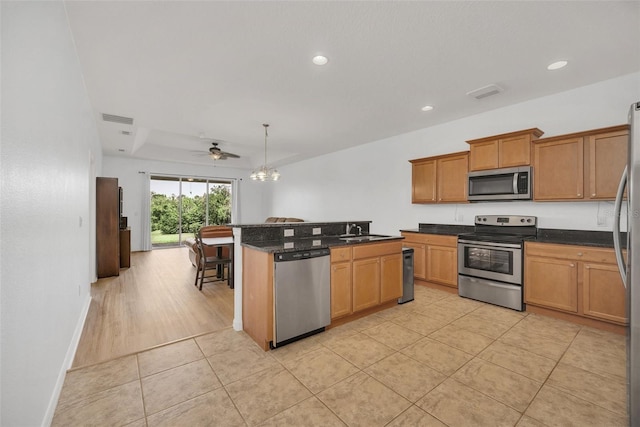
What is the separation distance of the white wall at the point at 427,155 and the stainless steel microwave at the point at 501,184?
32cm

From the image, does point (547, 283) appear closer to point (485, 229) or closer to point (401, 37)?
point (485, 229)

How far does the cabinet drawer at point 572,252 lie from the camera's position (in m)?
2.89

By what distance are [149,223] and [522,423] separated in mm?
9432

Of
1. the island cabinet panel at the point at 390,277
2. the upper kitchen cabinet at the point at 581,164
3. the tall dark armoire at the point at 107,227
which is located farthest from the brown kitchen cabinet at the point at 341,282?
the tall dark armoire at the point at 107,227

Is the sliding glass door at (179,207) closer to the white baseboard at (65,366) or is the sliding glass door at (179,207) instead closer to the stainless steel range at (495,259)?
the white baseboard at (65,366)

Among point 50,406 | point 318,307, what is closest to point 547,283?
point 318,307

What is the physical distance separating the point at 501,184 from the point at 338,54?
116 inches

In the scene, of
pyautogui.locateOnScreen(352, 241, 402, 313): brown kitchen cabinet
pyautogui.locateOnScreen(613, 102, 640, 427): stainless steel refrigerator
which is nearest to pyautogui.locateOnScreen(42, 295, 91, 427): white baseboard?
pyautogui.locateOnScreen(352, 241, 402, 313): brown kitchen cabinet

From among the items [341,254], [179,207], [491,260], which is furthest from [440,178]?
[179,207]

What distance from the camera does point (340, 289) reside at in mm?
3076

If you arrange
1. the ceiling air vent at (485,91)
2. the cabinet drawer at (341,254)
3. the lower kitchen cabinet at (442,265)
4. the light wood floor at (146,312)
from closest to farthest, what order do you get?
the light wood floor at (146,312) → the cabinet drawer at (341,254) → the ceiling air vent at (485,91) → the lower kitchen cabinet at (442,265)

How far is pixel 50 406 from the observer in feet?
5.67

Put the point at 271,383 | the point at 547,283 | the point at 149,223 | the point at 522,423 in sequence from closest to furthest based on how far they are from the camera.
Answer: the point at 522,423 → the point at 271,383 → the point at 547,283 → the point at 149,223

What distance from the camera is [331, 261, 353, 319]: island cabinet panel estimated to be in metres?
3.02
